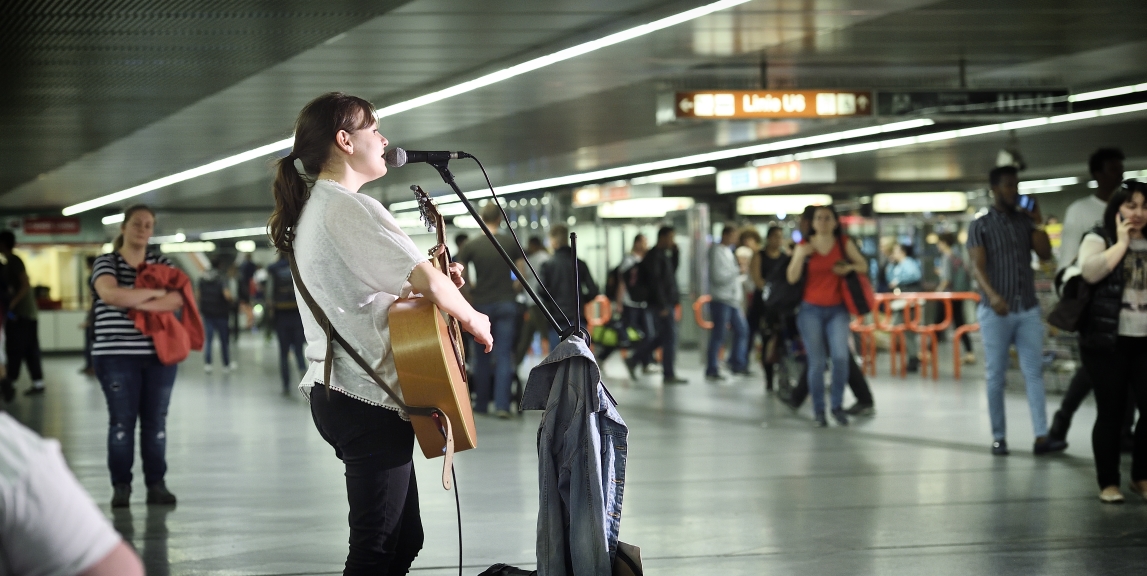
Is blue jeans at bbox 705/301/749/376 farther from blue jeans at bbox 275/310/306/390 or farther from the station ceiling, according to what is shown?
blue jeans at bbox 275/310/306/390

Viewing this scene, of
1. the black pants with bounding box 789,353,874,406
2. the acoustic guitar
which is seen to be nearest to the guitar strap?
the acoustic guitar

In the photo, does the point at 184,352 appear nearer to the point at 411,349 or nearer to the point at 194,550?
the point at 194,550

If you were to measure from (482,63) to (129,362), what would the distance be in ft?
16.7

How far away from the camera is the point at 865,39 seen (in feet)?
33.7

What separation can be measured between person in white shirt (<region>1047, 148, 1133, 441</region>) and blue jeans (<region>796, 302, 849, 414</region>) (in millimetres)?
1927

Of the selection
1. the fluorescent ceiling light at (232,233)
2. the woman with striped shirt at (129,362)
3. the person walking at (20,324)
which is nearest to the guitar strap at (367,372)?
the woman with striped shirt at (129,362)

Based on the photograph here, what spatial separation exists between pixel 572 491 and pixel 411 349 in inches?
30.6

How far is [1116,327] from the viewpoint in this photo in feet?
18.3

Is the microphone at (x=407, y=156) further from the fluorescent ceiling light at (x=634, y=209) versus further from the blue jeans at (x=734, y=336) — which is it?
the fluorescent ceiling light at (x=634, y=209)

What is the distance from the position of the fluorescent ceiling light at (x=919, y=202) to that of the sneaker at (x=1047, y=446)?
1696 cm

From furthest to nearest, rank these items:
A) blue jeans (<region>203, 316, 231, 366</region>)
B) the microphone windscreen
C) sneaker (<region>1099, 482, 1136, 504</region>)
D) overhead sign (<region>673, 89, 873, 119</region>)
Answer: blue jeans (<region>203, 316, 231, 366</region>)
overhead sign (<region>673, 89, 873, 119</region>)
sneaker (<region>1099, 482, 1136, 504</region>)
the microphone windscreen

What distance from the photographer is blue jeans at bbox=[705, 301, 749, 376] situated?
1425 centimetres

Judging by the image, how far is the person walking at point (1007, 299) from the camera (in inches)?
286

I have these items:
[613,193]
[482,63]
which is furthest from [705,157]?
[482,63]
